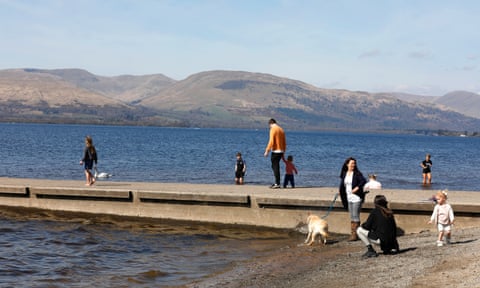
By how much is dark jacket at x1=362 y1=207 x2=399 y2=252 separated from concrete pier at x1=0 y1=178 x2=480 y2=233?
3.72 meters

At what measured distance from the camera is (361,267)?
38.1 ft

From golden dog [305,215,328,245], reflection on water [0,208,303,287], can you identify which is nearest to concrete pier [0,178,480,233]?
reflection on water [0,208,303,287]

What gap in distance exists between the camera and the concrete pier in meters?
16.0

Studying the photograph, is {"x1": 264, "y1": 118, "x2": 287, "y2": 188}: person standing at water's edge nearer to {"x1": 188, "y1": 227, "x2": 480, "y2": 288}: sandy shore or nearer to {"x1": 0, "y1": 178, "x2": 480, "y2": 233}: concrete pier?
{"x1": 0, "y1": 178, "x2": 480, "y2": 233}: concrete pier

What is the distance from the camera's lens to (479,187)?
3775 centimetres

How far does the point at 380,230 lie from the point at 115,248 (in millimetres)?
7308

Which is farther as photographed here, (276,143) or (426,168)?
(426,168)

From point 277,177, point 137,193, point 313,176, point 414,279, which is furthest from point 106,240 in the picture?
point 313,176

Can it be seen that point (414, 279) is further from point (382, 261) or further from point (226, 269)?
point (226, 269)

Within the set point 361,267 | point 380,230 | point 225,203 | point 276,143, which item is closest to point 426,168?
point 276,143

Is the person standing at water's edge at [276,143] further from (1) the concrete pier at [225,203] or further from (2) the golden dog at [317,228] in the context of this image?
(2) the golden dog at [317,228]

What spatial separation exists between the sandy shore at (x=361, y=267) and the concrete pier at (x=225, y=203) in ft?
3.47

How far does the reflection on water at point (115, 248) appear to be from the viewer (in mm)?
13008

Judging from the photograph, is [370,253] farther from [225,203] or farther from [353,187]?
[225,203]
